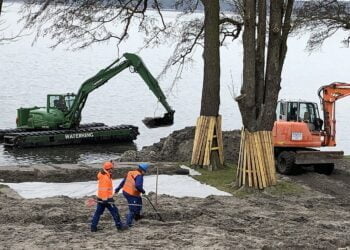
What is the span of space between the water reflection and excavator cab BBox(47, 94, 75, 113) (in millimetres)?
2467

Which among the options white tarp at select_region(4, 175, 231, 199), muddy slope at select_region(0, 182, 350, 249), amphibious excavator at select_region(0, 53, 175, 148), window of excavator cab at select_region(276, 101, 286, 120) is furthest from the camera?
amphibious excavator at select_region(0, 53, 175, 148)

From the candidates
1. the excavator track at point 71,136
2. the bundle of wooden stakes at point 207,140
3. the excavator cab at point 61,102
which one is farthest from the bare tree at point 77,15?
the excavator cab at point 61,102

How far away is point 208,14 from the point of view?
18.2 metres

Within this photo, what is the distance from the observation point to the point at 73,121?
34094 mm

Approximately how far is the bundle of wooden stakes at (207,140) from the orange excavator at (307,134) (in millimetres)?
2036

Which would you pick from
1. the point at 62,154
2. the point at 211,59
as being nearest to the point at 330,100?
the point at 211,59

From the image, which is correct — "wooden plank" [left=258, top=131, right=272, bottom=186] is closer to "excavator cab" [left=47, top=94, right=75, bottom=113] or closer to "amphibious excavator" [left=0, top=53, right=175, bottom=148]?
"amphibious excavator" [left=0, top=53, right=175, bottom=148]

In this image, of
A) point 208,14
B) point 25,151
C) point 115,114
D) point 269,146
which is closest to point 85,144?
point 25,151

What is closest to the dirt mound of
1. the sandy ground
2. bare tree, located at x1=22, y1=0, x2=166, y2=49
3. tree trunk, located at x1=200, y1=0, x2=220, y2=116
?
tree trunk, located at x1=200, y1=0, x2=220, y2=116

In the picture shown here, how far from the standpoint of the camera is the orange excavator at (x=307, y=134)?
735 inches

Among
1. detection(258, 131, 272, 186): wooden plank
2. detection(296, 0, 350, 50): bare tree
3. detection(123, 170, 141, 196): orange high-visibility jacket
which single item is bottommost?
Result: detection(123, 170, 141, 196): orange high-visibility jacket

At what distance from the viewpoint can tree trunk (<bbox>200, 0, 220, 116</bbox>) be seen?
59.7 feet

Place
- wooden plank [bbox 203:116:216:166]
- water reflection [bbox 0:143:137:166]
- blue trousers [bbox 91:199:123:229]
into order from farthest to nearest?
1. water reflection [bbox 0:143:137:166]
2. wooden plank [bbox 203:116:216:166]
3. blue trousers [bbox 91:199:123:229]

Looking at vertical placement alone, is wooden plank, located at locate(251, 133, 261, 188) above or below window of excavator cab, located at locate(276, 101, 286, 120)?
below
